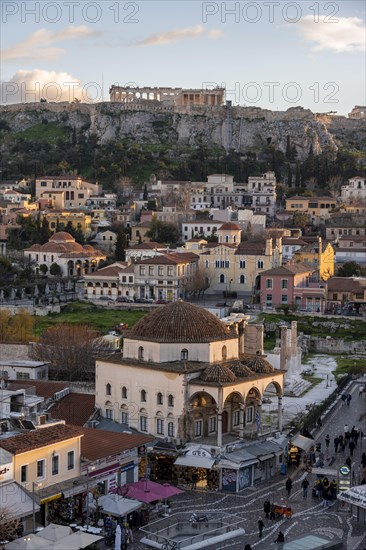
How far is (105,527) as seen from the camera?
2989cm

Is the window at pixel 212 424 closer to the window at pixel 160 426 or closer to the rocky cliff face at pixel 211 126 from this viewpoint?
the window at pixel 160 426

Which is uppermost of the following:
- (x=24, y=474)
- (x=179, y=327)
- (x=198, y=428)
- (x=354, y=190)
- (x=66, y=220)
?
(x=354, y=190)

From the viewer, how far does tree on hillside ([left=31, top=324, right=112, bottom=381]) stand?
4869 cm

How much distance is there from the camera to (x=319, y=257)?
8612 cm

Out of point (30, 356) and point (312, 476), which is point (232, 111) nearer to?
point (30, 356)

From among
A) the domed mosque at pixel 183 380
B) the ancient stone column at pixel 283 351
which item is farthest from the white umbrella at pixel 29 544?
the ancient stone column at pixel 283 351

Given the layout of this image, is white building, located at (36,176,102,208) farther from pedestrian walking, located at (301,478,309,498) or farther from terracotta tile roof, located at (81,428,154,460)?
pedestrian walking, located at (301,478,309,498)

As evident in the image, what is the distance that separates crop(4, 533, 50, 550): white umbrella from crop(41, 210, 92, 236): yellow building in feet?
269

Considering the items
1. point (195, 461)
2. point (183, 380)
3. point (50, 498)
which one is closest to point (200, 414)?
point (183, 380)

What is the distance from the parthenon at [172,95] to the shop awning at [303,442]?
12063cm

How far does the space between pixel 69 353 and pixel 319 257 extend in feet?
132

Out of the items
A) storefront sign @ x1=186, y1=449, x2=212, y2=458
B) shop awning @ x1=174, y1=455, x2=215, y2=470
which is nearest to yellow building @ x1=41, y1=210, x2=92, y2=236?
storefront sign @ x1=186, y1=449, x2=212, y2=458

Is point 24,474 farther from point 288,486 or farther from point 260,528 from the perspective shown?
point 288,486

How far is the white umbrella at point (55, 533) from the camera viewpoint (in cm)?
2602
